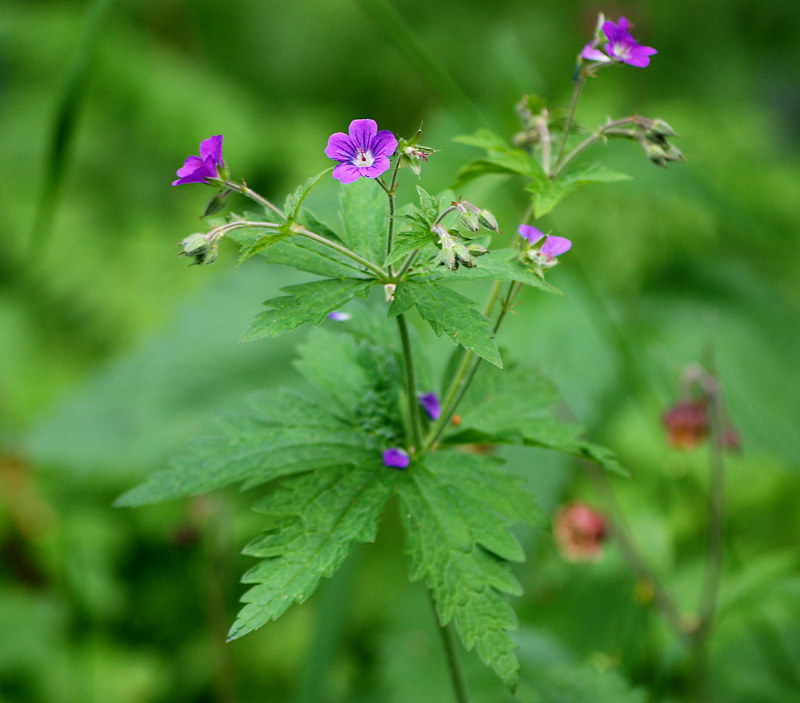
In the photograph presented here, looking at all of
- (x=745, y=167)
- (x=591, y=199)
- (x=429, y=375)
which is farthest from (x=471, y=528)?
(x=745, y=167)

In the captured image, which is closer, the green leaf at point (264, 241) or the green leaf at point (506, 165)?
the green leaf at point (264, 241)

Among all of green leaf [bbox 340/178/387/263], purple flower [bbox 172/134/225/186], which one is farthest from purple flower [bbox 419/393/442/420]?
purple flower [bbox 172/134/225/186]

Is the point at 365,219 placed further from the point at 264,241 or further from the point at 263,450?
the point at 263,450

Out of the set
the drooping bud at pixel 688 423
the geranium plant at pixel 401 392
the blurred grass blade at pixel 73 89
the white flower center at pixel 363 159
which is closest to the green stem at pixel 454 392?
the geranium plant at pixel 401 392

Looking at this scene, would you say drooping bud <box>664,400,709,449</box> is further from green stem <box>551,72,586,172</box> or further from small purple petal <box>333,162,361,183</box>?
small purple petal <box>333,162,361,183</box>

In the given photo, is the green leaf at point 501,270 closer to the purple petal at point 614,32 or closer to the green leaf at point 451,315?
the green leaf at point 451,315

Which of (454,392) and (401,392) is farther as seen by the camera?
(401,392)

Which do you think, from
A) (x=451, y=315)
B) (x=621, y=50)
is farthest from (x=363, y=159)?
(x=621, y=50)
